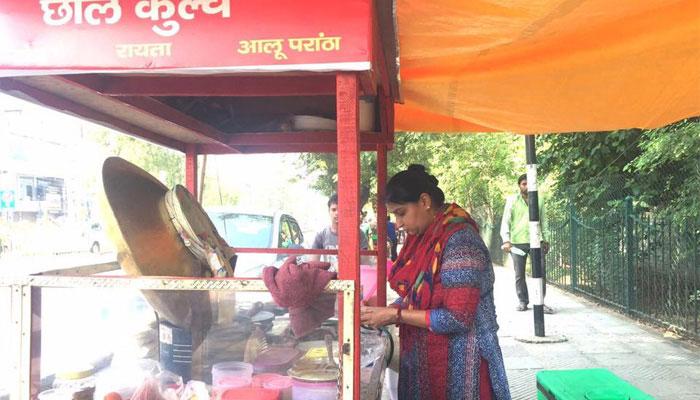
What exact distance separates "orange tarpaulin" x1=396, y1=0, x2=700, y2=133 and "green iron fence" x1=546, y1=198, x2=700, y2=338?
3290 mm

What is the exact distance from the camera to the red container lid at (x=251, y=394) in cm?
173

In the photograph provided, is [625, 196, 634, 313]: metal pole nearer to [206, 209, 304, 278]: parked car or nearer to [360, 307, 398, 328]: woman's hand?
[206, 209, 304, 278]: parked car

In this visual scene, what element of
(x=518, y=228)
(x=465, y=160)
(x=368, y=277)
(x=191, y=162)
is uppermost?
(x=465, y=160)

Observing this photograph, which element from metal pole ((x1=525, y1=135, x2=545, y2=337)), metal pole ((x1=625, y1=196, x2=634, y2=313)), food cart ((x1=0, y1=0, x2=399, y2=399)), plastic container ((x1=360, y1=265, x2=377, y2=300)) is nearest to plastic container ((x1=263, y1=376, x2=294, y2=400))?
food cart ((x1=0, y1=0, x2=399, y2=399))

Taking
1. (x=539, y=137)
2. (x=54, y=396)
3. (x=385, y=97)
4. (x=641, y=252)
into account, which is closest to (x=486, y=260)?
(x=385, y=97)

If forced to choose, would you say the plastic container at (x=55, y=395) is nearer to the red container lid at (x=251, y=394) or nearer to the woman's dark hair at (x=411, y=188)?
the red container lid at (x=251, y=394)

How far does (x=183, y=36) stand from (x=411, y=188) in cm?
129

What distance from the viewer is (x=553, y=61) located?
289 centimetres

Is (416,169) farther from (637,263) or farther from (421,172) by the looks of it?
(637,263)

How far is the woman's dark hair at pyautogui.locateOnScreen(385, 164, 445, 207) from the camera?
2.47 m

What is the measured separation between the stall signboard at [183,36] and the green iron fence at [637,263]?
602 centimetres

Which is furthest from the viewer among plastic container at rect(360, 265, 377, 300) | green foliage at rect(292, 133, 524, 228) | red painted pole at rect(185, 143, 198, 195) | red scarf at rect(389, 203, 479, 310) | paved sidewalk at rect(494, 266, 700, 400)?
green foliage at rect(292, 133, 524, 228)

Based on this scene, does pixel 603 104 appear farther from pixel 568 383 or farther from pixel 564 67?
pixel 568 383

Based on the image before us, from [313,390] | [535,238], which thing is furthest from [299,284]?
[535,238]
